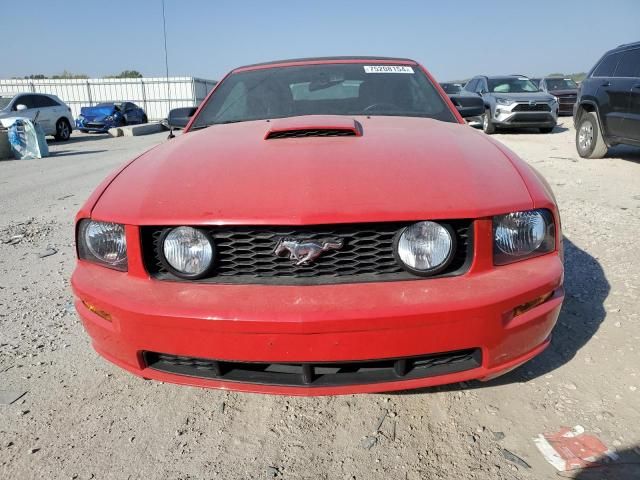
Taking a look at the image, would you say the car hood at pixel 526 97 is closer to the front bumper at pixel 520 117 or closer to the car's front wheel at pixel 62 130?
the front bumper at pixel 520 117

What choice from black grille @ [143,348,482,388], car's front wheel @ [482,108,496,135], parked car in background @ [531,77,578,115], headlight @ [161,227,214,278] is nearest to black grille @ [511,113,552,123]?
car's front wheel @ [482,108,496,135]

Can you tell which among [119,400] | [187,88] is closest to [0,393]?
[119,400]

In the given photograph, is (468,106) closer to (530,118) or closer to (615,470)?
(615,470)

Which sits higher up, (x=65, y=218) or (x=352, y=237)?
(x=352, y=237)

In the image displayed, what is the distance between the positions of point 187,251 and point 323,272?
1.55 ft

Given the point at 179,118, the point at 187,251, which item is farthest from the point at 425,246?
the point at 179,118

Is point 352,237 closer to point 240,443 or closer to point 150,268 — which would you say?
point 150,268

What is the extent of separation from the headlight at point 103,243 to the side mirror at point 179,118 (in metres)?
1.50

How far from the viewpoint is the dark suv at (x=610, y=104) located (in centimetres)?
659

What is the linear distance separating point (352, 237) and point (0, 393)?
5.65 ft

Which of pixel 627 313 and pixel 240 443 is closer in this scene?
pixel 240 443

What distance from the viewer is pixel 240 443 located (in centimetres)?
177

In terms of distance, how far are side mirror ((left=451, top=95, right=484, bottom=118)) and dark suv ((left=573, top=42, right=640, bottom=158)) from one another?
4.58m

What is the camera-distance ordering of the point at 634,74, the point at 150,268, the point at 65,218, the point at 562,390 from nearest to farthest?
1. the point at 150,268
2. the point at 562,390
3. the point at 65,218
4. the point at 634,74
